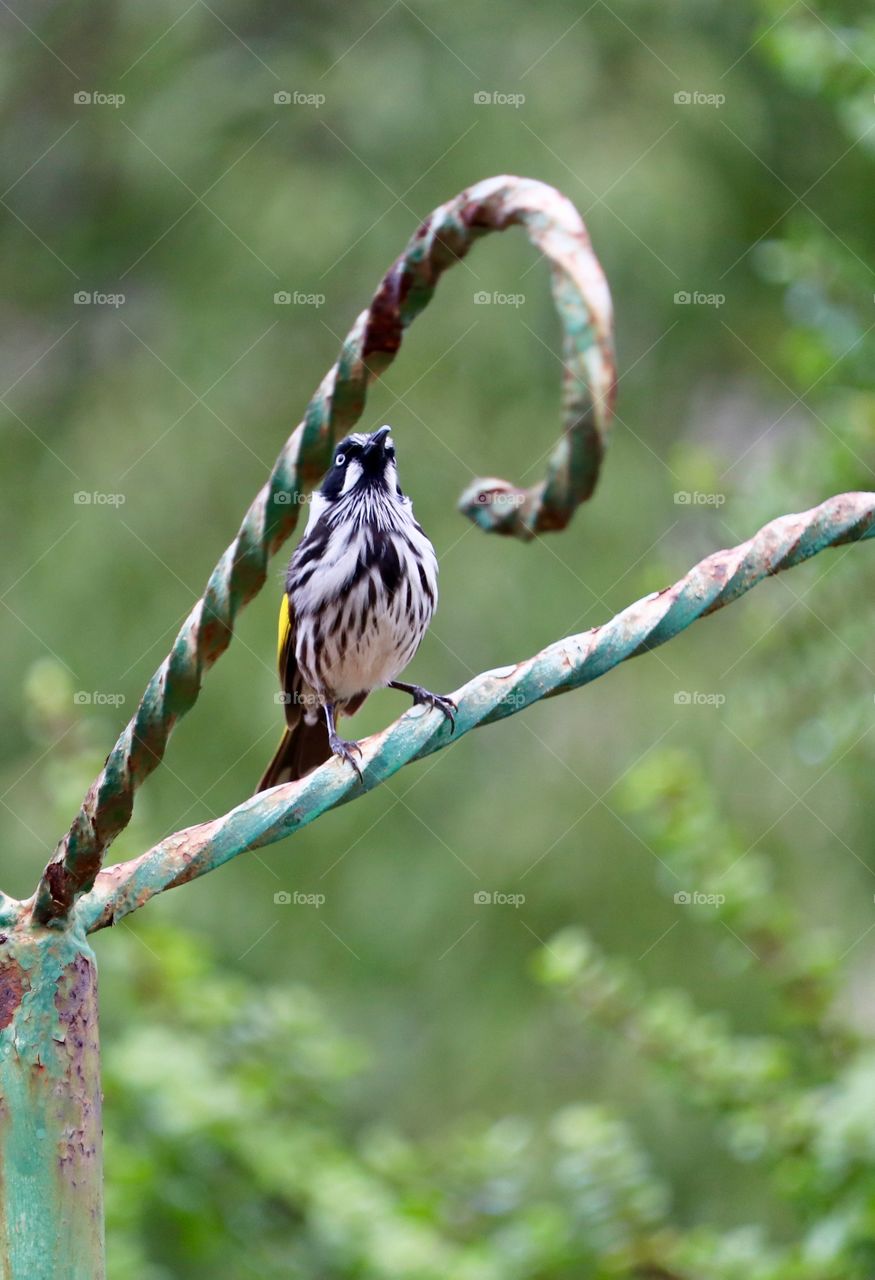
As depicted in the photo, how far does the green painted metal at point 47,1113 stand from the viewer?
4.31 ft

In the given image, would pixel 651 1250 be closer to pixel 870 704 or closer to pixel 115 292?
pixel 870 704

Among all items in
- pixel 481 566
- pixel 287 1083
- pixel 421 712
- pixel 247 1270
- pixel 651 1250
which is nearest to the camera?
pixel 421 712

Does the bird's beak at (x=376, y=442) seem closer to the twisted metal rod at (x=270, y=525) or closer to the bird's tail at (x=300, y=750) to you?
the bird's tail at (x=300, y=750)

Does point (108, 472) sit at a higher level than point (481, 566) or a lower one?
higher

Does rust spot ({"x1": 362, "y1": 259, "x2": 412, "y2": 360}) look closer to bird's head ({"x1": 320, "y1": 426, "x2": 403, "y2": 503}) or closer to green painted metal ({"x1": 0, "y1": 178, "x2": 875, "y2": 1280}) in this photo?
green painted metal ({"x1": 0, "y1": 178, "x2": 875, "y2": 1280})

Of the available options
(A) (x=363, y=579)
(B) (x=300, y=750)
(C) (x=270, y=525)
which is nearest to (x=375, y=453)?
(A) (x=363, y=579)

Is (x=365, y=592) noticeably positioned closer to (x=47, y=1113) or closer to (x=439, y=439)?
(x=47, y=1113)

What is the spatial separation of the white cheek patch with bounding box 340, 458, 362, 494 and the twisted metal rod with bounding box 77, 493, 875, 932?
6.54 ft

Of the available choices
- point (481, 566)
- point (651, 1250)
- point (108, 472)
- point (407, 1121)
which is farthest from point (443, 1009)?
point (651, 1250)

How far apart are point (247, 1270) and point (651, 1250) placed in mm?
950

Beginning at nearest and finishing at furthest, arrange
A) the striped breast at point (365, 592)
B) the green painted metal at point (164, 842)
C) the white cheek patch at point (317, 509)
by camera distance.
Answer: the green painted metal at point (164, 842) < the striped breast at point (365, 592) < the white cheek patch at point (317, 509)

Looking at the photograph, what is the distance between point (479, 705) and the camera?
1.52 meters

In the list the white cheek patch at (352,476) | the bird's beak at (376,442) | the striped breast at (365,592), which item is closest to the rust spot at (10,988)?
the bird's beak at (376,442)

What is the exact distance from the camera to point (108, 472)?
8.34 m
